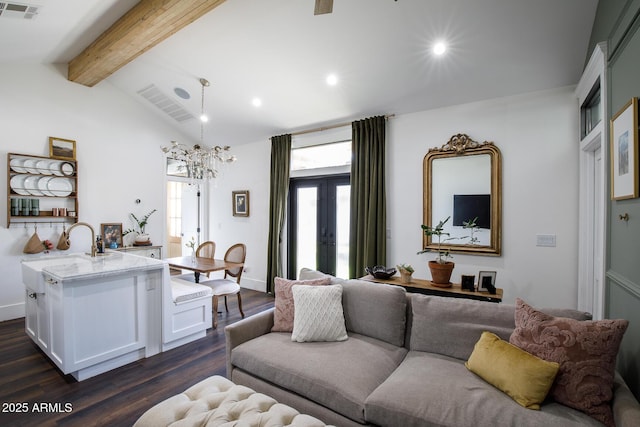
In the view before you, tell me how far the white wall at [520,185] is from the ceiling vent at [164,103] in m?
3.72

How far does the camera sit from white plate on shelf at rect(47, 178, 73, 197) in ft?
14.3

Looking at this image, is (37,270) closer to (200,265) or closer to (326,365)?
(200,265)

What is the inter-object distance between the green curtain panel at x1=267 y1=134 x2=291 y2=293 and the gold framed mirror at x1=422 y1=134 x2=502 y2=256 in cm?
232

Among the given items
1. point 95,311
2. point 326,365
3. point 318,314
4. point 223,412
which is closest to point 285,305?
point 318,314

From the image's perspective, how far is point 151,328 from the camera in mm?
2975

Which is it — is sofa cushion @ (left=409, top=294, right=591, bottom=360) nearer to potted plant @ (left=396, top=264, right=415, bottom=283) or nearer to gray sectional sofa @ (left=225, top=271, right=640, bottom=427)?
gray sectional sofa @ (left=225, top=271, right=640, bottom=427)

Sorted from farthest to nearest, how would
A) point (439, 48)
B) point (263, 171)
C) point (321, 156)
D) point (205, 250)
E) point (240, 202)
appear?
point (240, 202) < point (263, 171) < point (321, 156) < point (205, 250) < point (439, 48)

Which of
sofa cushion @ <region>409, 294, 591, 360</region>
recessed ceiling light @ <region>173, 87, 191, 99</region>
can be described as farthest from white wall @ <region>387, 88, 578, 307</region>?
recessed ceiling light @ <region>173, 87, 191, 99</region>

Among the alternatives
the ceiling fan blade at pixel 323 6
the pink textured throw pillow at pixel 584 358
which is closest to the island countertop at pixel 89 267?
the ceiling fan blade at pixel 323 6

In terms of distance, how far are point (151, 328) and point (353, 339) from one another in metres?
2.11

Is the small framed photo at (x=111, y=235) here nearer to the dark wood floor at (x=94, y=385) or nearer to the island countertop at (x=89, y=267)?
the island countertop at (x=89, y=267)

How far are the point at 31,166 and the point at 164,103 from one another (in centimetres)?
210

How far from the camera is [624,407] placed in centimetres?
128

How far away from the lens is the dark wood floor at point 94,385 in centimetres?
209
